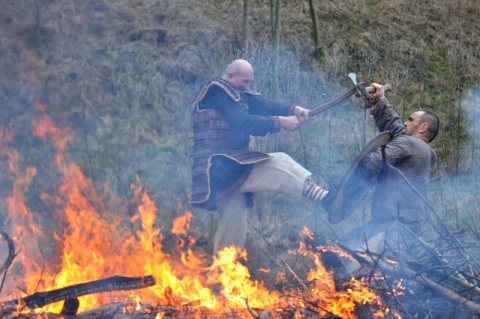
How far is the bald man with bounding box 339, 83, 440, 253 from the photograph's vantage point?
503 centimetres

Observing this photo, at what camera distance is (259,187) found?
5348 mm

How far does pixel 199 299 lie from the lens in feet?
15.4

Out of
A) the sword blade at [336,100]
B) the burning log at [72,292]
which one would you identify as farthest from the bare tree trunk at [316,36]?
the burning log at [72,292]

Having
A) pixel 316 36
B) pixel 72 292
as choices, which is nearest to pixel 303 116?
pixel 72 292

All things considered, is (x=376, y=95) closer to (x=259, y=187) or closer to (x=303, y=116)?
(x=303, y=116)

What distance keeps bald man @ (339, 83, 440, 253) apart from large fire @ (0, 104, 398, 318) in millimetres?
600

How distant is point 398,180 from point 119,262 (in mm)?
2753

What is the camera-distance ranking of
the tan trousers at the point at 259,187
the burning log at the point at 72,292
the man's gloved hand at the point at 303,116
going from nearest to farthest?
the burning log at the point at 72,292, the tan trousers at the point at 259,187, the man's gloved hand at the point at 303,116

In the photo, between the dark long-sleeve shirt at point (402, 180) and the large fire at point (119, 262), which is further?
the dark long-sleeve shirt at point (402, 180)

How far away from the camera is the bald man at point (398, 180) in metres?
5.03

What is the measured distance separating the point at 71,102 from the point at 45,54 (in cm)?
146

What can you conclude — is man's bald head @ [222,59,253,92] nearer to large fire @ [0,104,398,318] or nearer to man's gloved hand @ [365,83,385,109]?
man's gloved hand @ [365,83,385,109]

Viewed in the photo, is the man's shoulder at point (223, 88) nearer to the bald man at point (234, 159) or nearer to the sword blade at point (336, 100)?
the bald man at point (234, 159)

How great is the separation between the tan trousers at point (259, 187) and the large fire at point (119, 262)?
16cm
